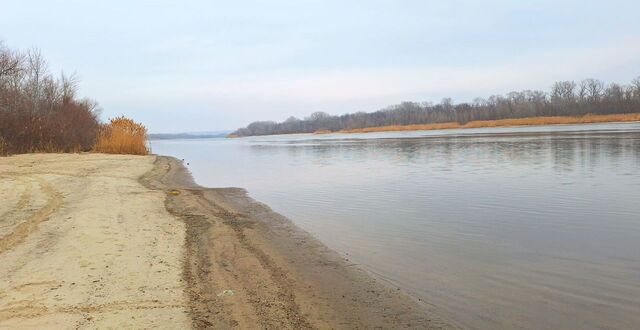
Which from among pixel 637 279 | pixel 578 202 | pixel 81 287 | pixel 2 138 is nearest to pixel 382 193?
A: pixel 578 202

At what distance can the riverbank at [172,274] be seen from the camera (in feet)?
13.1

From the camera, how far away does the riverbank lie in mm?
3990

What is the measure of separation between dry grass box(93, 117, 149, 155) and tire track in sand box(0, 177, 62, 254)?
18750 millimetres

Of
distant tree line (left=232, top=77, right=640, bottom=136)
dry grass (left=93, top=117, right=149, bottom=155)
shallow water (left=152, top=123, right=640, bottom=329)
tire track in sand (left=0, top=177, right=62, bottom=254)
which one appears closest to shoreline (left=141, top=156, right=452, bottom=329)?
shallow water (left=152, top=123, right=640, bottom=329)

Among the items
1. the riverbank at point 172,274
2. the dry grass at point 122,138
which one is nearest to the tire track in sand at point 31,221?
the riverbank at point 172,274

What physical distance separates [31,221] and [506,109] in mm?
109894

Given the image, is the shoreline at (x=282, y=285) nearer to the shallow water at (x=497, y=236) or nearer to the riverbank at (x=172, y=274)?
the riverbank at (x=172, y=274)

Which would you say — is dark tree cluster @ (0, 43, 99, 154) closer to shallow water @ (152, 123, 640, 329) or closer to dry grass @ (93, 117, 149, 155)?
dry grass @ (93, 117, 149, 155)

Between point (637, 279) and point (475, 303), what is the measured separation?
204 cm

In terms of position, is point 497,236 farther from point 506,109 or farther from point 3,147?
point 506,109

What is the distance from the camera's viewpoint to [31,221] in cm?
723

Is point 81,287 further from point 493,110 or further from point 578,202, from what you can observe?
point 493,110

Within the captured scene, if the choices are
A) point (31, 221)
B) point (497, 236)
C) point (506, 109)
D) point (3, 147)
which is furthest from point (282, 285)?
point (506, 109)

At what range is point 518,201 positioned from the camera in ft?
33.2
